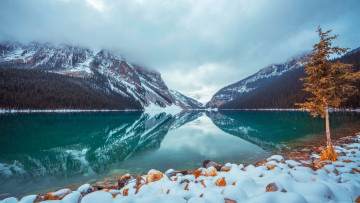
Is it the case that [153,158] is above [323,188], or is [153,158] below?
below

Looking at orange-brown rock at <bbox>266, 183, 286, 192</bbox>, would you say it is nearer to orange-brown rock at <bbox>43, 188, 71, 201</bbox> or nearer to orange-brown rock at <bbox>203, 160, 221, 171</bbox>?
orange-brown rock at <bbox>203, 160, 221, 171</bbox>

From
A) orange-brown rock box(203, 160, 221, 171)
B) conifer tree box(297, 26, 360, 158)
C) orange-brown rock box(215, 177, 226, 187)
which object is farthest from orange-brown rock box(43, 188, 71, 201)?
conifer tree box(297, 26, 360, 158)

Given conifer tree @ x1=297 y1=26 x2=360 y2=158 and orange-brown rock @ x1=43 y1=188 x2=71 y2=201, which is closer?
orange-brown rock @ x1=43 y1=188 x2=71 y2=201

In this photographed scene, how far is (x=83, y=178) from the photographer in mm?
10227

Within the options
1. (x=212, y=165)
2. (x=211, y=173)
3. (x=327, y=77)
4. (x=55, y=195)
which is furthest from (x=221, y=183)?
(x=327, y=77)

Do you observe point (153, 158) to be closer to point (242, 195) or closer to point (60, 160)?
point (60, 160)

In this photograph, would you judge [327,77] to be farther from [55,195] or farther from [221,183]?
[55,195]

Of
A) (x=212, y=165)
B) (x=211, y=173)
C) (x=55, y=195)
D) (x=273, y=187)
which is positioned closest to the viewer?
(x=273, y=187)

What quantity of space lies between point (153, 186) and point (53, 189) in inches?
270

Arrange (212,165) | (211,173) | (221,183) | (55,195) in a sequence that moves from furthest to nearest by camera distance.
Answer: (212,165) → (211,173) → (221,183) → (55,195)

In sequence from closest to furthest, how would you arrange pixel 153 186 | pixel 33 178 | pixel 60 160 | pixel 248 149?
pixel 153 186 < pixel 33 178 < pixel 60 160 < pixel 248 149

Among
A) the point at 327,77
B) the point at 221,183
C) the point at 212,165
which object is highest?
the point at 327,77

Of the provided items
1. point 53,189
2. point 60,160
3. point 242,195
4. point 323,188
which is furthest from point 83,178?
point 323,188

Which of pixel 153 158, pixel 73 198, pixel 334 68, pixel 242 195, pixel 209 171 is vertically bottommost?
pixel 153 158
